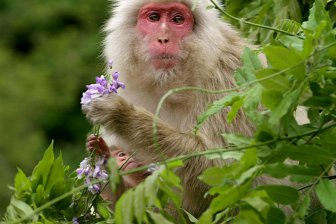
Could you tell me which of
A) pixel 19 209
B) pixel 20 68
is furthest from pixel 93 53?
pixel 19 209

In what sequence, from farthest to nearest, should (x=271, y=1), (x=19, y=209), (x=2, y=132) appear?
(x=2, y=132) → (x=271, y=1) → (x=19, y=209)

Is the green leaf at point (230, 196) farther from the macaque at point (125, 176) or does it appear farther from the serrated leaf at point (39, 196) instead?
the macaque at point (125, 176)

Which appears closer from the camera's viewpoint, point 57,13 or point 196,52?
point 196,52

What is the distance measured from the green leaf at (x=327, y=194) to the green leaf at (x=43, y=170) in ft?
5.43

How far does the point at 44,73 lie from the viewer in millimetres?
19656

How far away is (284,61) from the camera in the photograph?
12.7 feet

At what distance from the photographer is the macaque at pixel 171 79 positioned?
19.0ft

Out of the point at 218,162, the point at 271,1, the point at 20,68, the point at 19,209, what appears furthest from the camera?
the point at 20,68

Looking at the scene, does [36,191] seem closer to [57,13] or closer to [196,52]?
[196,52]

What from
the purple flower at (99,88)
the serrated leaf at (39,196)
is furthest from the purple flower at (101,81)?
the serrated leaf at (39,196)

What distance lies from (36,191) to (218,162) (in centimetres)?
112

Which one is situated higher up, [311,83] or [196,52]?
[311,83]

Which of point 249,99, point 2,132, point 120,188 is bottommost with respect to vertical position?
point 2,132

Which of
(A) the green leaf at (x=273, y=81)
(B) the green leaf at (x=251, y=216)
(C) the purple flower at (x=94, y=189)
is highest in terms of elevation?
(A) the green leaf at (x=273, y=81)
